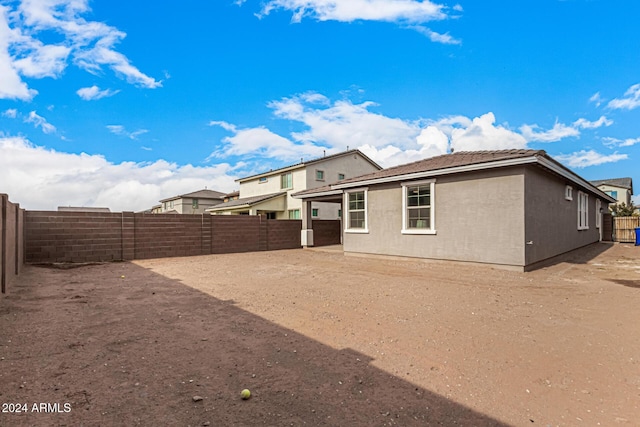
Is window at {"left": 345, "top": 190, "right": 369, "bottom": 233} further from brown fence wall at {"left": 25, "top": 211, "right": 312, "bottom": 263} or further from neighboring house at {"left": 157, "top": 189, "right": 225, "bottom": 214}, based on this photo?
neighboring house at {"left": 157, "top": 189, "right": 225, "bottom": 214}

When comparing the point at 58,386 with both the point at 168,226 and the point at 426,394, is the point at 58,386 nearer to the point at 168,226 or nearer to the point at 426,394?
the point at 426,394

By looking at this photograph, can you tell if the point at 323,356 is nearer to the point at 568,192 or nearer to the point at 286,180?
the point at 568,192

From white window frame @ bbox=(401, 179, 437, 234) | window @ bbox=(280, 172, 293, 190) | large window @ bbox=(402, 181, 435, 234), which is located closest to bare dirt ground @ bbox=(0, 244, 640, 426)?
white window frame @ bbox=(401, 179, 437, 234)

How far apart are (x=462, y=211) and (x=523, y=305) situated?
193 inches

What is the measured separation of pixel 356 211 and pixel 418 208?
3.08 m

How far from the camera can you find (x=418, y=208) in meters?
11.8

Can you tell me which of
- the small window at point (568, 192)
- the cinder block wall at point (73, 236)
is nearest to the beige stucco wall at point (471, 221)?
the small window at point (568, 192)

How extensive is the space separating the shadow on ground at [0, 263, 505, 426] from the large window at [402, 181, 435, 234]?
781 centimetres

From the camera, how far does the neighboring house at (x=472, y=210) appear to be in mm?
9445

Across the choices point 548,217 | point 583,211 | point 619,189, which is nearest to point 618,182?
point 619,189

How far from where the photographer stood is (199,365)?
137 inches

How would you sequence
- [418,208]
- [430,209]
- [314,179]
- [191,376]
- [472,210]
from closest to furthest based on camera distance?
[191,376], [472,210], [430,209], [418,208], [314,179]

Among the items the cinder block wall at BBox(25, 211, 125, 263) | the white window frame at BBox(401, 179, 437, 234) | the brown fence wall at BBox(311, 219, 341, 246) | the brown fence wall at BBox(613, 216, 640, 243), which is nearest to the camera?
the white window frame at BBox(401, 179, 437, 234)

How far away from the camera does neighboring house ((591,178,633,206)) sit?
4444cm
